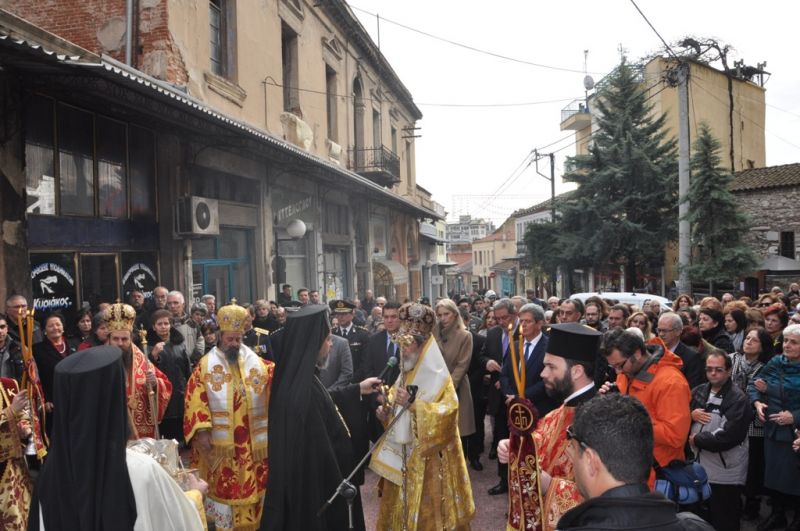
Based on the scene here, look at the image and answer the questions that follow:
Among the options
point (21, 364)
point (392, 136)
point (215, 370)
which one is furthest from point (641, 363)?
point (392, 136)

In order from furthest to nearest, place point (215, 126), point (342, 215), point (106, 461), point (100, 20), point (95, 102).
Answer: point (342, 215) → point (100, 20) → point (215, 126) → point (95, 102) → point (106, 461)

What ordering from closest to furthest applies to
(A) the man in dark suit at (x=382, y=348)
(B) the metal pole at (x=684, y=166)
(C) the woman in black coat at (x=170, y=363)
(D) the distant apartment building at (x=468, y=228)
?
1. (A) the man in dark suit at (x=382, y=348)
2. (C) the woman in black coat at (x=170, y=363)
3. (B) the metal pole at (x=684, y=166)
4. (D) the distant apartment building at (x=468, y=228)

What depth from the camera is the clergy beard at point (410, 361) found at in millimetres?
4577

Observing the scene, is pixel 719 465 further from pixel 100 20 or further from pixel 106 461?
pixel 100 20

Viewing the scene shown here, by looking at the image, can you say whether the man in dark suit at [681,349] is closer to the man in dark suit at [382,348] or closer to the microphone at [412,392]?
the man in dark suit at [382,348]

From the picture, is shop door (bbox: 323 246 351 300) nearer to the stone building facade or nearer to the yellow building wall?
the stone building facade

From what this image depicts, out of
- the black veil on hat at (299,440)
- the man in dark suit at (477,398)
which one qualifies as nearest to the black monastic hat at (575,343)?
the black veil on hat at (299,440)

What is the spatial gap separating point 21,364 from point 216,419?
2145 millimetres

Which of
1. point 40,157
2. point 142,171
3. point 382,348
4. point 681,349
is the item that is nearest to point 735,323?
point 681,349

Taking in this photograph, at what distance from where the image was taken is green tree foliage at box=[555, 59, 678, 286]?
24109 mm

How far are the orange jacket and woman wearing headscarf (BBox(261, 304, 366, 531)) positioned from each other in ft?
6.57

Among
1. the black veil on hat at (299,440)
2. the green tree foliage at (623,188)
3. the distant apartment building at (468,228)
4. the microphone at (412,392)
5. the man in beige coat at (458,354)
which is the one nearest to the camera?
the black veil on hat at (299,440)

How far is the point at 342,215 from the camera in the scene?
2092 cm

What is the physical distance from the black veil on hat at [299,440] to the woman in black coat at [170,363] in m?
3.30
